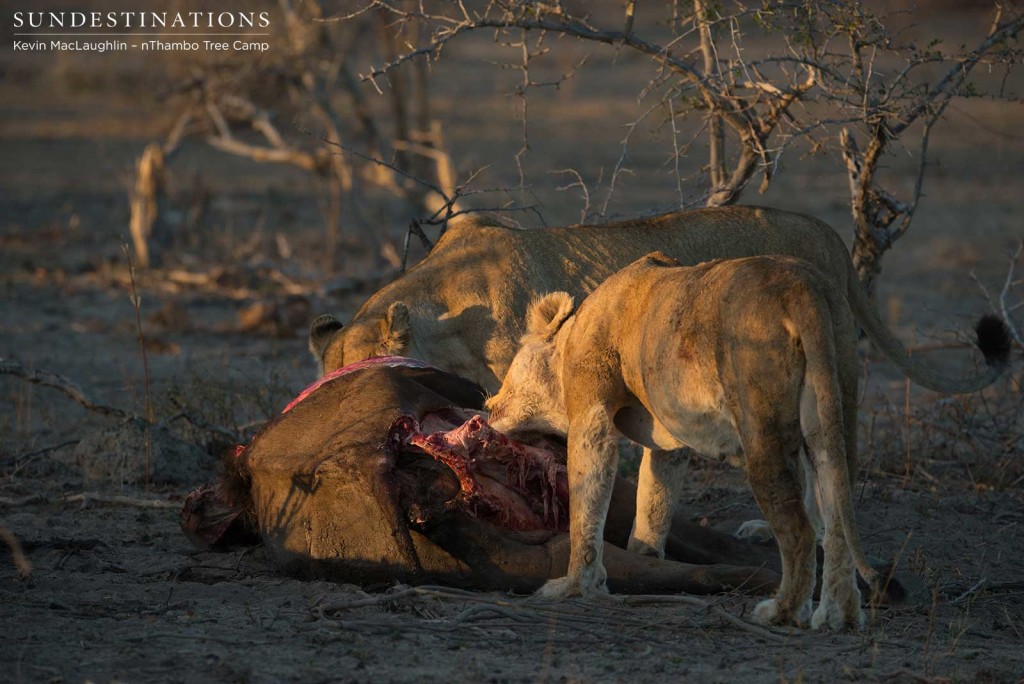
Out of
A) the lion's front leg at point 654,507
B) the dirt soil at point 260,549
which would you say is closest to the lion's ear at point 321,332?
the dirt soil at point 260,549

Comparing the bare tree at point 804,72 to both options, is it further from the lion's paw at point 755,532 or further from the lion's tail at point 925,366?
the lion's paw at point 755,532

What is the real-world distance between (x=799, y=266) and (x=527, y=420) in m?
1.28

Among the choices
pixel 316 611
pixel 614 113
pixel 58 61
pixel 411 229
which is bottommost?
pixel 316 611

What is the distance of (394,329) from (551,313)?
1.00m

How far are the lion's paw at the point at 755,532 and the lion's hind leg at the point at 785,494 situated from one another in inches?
49.8

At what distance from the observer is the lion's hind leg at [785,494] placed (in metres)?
3.50

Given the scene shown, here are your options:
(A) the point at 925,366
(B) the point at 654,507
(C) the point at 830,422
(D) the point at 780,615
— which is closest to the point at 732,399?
(C) the point at 830,422

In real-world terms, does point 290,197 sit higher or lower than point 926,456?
higher

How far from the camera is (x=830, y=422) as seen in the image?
3449 millimetres

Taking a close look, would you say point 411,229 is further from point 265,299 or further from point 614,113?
point 614,113

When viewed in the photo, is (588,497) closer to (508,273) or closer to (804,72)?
(508,273)

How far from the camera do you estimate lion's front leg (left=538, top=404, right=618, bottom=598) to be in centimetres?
401

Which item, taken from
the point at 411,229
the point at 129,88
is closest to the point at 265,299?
the point at 411,229

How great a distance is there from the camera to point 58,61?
27.0m
